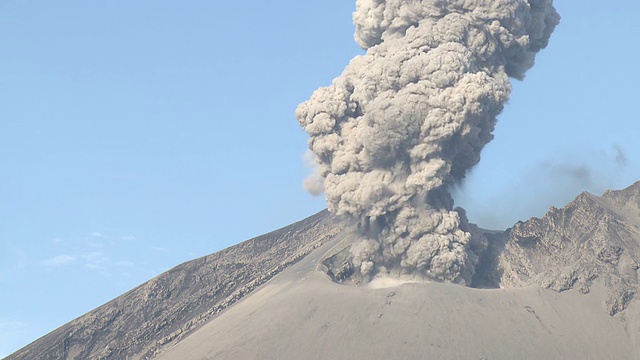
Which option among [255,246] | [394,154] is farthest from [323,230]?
[394,154]

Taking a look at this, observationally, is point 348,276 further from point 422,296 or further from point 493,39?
point 493,39

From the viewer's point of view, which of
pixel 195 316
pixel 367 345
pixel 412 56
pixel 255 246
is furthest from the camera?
pixel 255 246

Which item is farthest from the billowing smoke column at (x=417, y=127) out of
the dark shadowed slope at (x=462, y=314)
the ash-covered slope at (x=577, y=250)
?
the ash-covered slope at (x=577, y=250)

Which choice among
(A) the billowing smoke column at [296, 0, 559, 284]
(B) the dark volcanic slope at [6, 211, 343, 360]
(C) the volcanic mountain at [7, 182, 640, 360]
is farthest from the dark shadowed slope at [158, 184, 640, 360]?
(B) the dark volcanic slope at [6, 211, 343, 360]

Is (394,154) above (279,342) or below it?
above

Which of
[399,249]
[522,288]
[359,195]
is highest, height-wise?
[359,195]

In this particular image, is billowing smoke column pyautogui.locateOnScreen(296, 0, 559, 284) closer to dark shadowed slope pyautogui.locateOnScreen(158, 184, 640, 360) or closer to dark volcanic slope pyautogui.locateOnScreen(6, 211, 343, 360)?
dark shadowed slope pyautogui.locateOnScreen(158, 184, 640, 360)

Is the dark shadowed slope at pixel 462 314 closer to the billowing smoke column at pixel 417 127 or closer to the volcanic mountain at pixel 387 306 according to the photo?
the volcanic mountain at pixel 387 306
